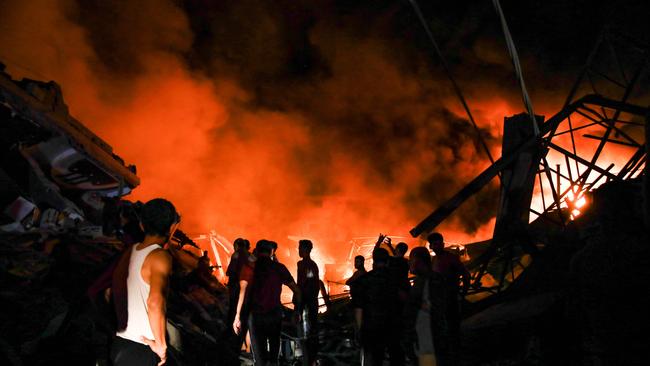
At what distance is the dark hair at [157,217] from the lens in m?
2.43

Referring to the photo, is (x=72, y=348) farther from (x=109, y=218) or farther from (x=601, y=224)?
(x=601, y=224)

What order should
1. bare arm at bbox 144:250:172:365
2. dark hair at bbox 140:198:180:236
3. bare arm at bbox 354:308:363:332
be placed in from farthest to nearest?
bare arm at bbox 354:308:363:332
dark hair at bbox 140:198:180:236
bare arm at bbox 144:250:172:365

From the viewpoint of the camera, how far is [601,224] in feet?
7.78

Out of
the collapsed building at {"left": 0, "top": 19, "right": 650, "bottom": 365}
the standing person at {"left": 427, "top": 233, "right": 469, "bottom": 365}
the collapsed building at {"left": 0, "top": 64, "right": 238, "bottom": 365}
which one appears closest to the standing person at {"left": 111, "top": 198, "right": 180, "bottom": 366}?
the collapsed building at {"left": 0, "top": 19, "right": 650, "bottom": 365}

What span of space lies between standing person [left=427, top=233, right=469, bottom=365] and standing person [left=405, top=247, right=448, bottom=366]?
0.78 metres

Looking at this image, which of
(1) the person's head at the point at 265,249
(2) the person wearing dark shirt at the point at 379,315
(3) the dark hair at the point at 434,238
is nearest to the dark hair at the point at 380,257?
(2) the person wearing dark shirt at the point at 379,315

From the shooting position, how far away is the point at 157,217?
96.3 inches

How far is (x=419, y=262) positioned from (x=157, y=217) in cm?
281

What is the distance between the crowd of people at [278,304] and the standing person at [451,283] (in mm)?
11

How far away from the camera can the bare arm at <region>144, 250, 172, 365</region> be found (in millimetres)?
2201

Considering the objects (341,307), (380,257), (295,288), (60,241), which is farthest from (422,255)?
(60,241)

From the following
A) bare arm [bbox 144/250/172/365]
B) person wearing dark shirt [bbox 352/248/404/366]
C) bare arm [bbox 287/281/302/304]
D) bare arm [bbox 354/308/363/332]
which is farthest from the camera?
bare arm [bbox 287/281/302/304]

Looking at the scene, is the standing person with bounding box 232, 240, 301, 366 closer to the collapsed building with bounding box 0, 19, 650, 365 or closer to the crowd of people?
the crowd of people

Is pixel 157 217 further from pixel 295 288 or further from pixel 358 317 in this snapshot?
pixel 295 288
